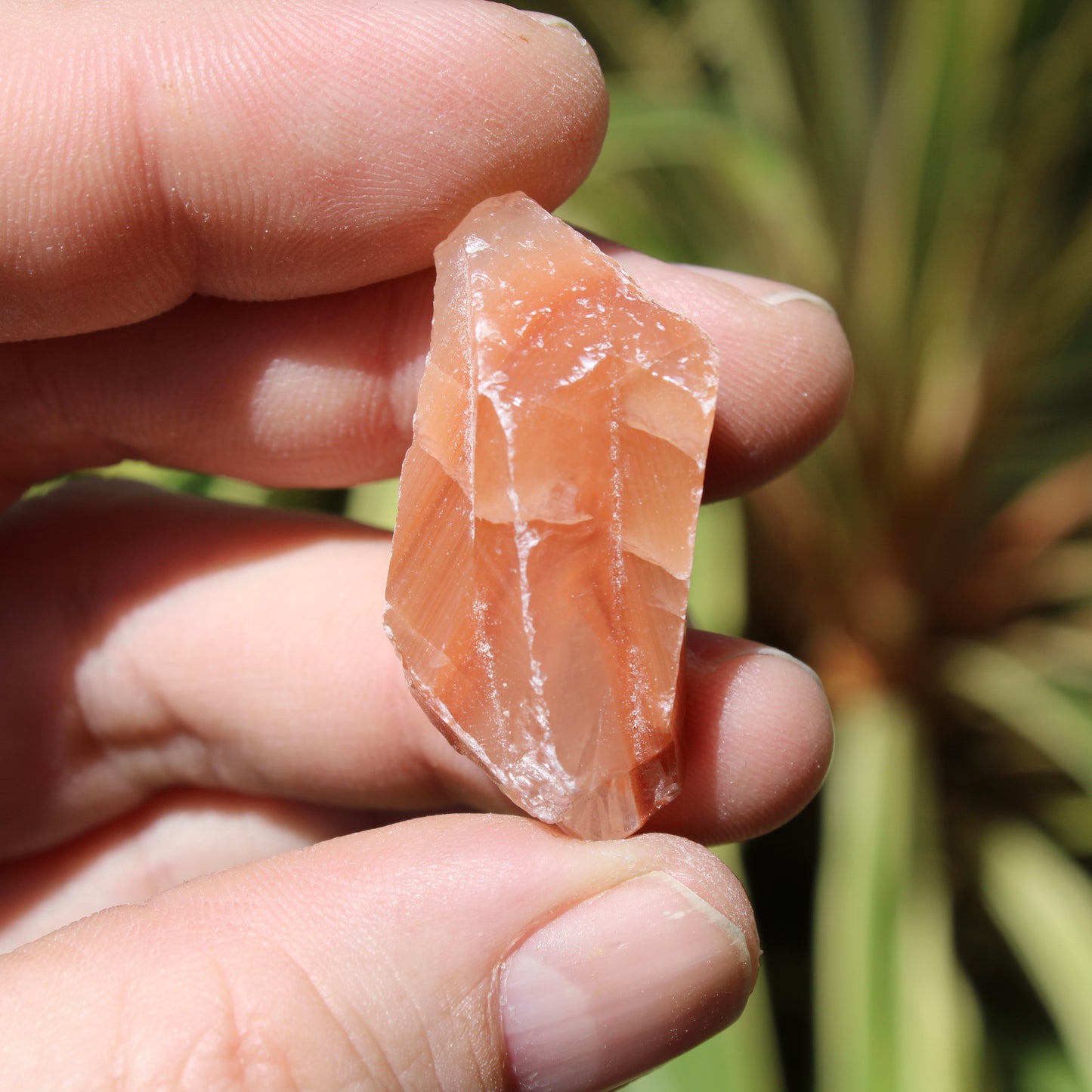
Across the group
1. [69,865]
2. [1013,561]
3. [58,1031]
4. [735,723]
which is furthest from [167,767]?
[1013,561]

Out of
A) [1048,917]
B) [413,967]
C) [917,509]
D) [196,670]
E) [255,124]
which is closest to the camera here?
[413,967]

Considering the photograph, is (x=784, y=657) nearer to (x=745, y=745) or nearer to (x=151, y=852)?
(x=745, y=745)

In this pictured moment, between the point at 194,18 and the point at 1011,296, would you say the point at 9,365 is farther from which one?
the point at 1011,296

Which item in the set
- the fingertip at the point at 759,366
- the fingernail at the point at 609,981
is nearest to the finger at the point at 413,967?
the fingernail at the point at 609,981

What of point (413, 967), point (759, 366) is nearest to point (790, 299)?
point (759, 366)

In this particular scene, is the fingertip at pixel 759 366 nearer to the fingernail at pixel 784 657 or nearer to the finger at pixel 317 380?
the finger at pixel 317 380

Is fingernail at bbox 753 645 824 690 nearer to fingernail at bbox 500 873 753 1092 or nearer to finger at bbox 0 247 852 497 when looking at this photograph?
finger at bbox 0 247 852 497

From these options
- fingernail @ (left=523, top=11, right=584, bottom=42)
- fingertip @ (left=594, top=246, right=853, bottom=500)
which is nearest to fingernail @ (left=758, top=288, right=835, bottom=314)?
fingertip @ (left=594, top=246, right=853, bottom=500)
